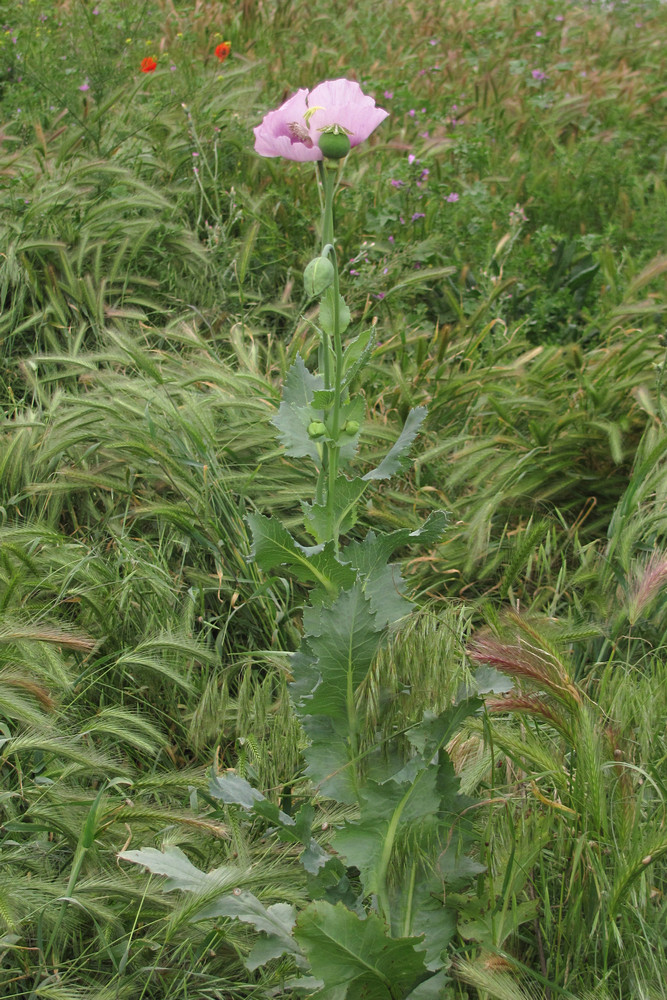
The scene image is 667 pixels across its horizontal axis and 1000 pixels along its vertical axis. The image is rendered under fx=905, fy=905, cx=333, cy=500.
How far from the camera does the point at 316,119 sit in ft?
4.55

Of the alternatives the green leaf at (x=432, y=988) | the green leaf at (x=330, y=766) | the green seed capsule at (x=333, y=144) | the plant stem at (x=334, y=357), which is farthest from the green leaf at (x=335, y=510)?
the green leaf at (x=432, y=988)

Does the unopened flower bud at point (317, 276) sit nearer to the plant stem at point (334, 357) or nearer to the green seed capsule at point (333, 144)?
the plant stem at point (334, 357)

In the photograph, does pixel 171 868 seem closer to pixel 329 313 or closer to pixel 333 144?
pixel 329 313

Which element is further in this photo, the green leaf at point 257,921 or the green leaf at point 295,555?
the green leaf at point 295,555

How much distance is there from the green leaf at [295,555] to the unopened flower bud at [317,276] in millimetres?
374

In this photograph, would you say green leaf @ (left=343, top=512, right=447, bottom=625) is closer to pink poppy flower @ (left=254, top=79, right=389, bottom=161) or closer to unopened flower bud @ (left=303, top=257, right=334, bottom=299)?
unopened flower bud @ (left=303, top=257, right=334, bottom=299)

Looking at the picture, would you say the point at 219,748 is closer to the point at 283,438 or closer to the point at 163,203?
the point at 283,438

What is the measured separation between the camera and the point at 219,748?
1.90 metres

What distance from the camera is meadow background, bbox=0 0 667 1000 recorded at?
139cm

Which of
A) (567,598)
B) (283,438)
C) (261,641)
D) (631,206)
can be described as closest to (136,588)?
(261,641)

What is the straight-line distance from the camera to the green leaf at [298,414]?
5.06ft

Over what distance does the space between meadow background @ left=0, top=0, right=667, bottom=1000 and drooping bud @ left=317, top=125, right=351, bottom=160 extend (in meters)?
0.76

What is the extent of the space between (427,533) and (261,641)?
0.81 m

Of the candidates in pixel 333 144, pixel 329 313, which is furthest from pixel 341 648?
pixel 333 144
